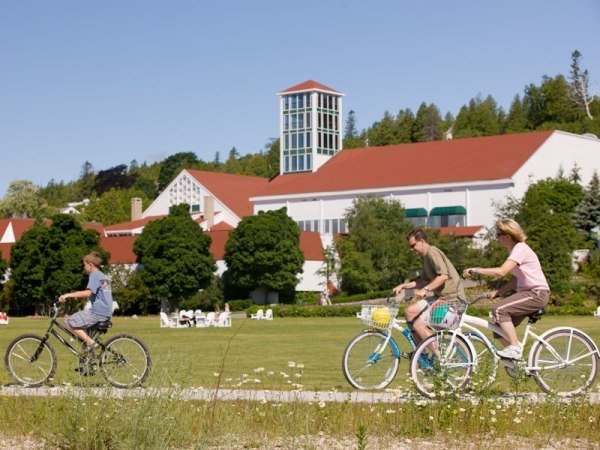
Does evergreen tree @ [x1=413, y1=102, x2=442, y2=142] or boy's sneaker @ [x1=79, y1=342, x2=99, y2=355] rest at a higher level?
evergreen tree @ [x1=413, y1=102, x2=442, y2=142]

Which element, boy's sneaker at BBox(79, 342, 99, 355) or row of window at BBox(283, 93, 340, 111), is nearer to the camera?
boy's sneaker at BBox(79, 342, 99, 355)

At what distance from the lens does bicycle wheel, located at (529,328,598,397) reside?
466 inches

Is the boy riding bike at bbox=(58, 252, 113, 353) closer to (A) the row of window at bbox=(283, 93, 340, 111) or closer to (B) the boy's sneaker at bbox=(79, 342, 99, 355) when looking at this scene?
(B) the boy's sneaker at bbox=(79, 342, 99, 355)

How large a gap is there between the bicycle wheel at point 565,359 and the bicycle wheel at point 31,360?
20.3 feet

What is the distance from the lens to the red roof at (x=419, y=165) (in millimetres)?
92500

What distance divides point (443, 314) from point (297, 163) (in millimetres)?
98551

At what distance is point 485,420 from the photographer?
10148mm

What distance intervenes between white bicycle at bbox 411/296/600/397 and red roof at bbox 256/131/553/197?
77.6 meters

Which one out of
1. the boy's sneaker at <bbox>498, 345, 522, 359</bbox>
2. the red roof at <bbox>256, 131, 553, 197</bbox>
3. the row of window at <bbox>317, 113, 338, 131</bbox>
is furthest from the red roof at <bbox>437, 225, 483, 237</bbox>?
the boy's sneaker at <bbox>498, 345, 522, 359</bbox>

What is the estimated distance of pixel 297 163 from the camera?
363ft

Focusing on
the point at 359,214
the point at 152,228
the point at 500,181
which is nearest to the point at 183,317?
the point at 152,228

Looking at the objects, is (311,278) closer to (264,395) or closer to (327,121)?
(327,121)

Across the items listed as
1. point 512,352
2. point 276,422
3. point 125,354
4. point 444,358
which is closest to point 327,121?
point 125,354

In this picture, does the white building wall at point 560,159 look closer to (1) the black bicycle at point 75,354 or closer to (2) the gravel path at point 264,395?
(1) the black bicycle at point 75,354
